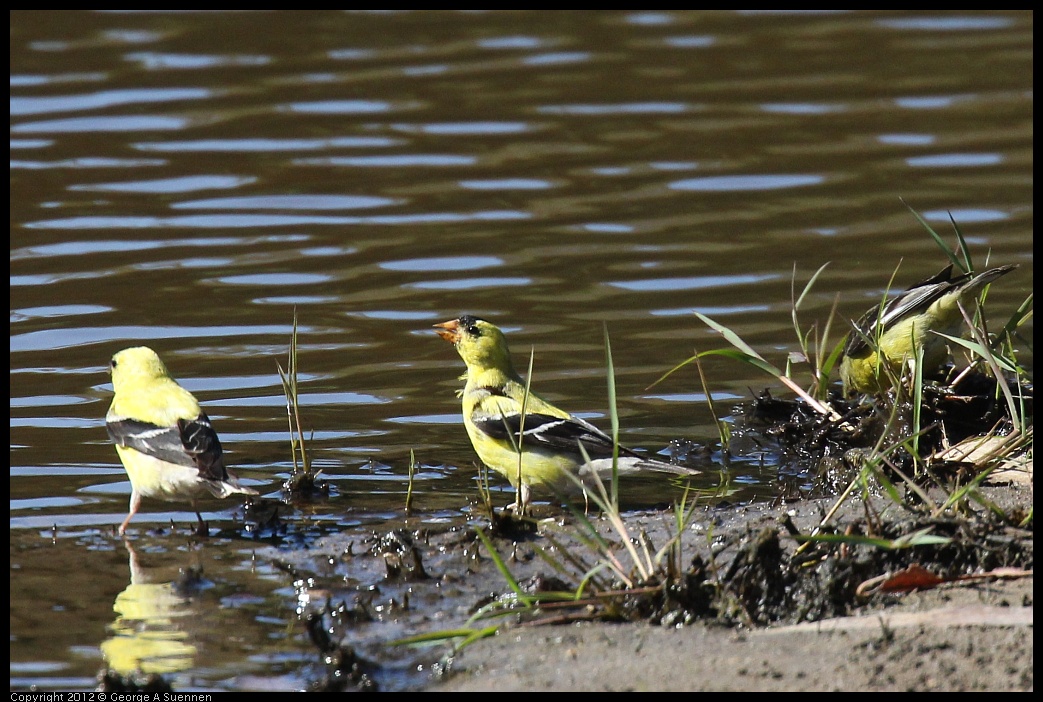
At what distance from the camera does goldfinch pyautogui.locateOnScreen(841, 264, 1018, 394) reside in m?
8.25

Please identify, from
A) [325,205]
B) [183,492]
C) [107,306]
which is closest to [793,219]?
[325,205]

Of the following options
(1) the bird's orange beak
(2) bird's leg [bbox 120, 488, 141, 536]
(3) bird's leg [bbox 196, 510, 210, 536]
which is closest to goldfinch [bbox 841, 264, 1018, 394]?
(1) the bird's orange beak

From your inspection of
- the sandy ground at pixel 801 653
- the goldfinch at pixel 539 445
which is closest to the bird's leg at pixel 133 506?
the goldfinch at pixel 539 445

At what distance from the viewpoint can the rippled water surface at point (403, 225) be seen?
7.10 m

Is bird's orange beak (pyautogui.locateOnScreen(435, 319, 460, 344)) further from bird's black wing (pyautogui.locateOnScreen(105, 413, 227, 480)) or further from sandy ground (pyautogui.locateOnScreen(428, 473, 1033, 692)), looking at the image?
sandy ground (pyautogui.locateOnScreen(428, 473, 1033, 692))

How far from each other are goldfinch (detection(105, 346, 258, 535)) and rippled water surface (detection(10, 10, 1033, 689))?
238 mm

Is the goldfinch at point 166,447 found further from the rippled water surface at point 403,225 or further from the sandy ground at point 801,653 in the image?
the sandy ground at point 801,653

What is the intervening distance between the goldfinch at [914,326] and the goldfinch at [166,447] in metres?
3.71

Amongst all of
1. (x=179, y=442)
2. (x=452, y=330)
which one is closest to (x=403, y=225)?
(x=452, y=330)

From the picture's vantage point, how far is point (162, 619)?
5.67m

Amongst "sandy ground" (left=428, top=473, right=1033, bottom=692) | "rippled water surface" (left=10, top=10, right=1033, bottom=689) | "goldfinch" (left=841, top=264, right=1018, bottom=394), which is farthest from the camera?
"goldfinch" (left=841, top=264, right=1018, bottom=394)

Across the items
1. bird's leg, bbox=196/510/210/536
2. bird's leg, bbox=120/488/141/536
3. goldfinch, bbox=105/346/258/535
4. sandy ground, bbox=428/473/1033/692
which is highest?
goldfinch, bbox=105/346/258/535
